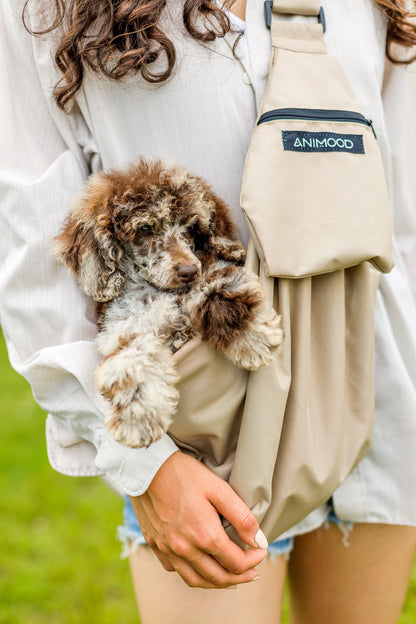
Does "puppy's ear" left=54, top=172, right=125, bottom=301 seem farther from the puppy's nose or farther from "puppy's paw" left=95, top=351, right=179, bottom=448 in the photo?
"puppy's paw" left=95, top=351, right=179, bottom=448

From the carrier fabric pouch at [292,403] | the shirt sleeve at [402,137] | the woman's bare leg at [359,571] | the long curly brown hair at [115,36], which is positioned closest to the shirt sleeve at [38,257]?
the long curly brown hair at [115,36]

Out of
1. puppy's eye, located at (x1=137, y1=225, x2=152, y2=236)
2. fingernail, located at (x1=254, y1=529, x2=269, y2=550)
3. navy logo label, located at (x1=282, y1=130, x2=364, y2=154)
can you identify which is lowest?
fingernail, located at (x1=254, y1=529, x2=269, y2=550)

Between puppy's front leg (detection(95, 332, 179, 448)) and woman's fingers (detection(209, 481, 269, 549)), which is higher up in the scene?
puppy's front leg (detection(95, 332, 179, 448))

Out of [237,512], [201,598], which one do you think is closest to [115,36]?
[237,512]

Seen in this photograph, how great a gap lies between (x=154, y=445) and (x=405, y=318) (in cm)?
109

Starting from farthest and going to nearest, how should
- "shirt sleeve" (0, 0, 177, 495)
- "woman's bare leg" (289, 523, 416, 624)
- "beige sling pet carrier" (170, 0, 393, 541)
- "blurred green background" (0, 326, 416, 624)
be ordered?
"blurred green background" (0, 326, 416, 624), "woman's bare leg" (289, 523, 416, 624), "shirt sleeve" (0, 0, 177, 495), "beige sling pet carrier" (170, 0, 393, 541)

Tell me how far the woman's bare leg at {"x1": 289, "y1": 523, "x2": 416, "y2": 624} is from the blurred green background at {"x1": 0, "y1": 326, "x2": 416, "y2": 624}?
179cm

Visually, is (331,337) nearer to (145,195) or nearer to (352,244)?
(352,244)

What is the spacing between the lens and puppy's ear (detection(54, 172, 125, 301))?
6.91ft

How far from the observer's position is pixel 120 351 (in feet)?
6.40

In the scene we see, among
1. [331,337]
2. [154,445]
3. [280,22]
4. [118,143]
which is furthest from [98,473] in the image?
[280,22]

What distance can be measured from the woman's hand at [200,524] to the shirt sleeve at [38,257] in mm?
219

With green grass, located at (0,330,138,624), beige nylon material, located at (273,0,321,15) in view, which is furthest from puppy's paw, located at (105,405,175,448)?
green grass, located at (0,330,138,624)

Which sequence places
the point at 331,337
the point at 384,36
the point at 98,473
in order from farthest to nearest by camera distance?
the point at 384,36
the point at 98,473
the point at 331,337
